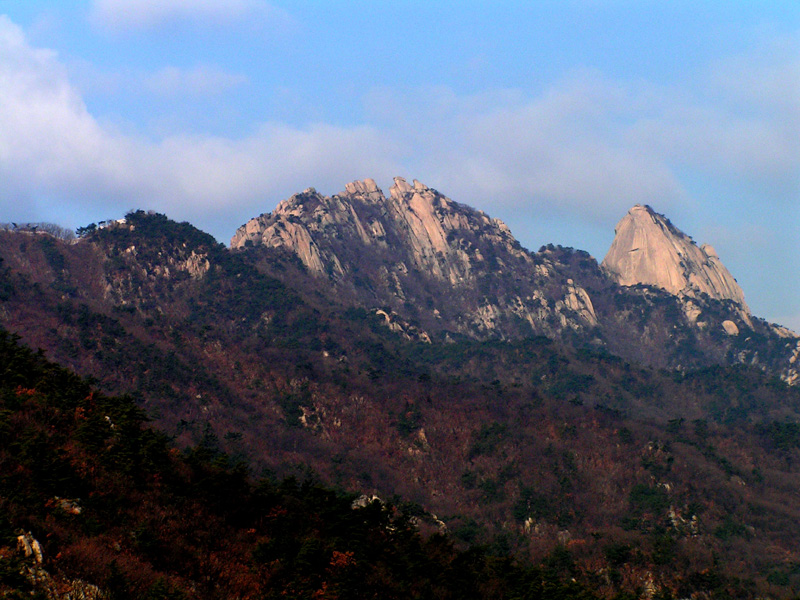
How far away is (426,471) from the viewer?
14600 centimetres

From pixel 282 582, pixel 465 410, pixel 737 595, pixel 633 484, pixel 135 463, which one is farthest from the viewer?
pixel 465 410

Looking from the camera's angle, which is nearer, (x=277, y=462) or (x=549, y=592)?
(x=549, y=592)

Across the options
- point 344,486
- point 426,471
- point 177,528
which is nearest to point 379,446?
point 426,471

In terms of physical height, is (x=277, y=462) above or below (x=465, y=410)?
below

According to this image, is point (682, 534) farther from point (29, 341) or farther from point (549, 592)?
point (29, 341)

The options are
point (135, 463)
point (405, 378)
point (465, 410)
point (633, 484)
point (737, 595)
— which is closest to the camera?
point (135, 463)

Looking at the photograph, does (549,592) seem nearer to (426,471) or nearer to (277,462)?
(277,462)

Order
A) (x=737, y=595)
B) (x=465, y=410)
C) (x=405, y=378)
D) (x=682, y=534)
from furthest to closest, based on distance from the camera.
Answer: (x=405, y=378) < (x=465, y=410) < (x=682, y=534) < (x=737, y=595)

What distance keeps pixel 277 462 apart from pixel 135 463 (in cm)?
8975

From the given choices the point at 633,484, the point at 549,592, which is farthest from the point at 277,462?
the point at 549,592

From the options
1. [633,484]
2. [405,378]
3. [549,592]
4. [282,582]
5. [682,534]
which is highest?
[405,378]

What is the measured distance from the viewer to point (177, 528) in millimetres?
36125

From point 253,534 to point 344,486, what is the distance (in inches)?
3395

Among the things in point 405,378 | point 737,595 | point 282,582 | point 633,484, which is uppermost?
point 405,378
